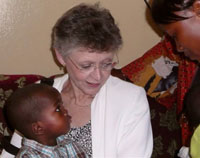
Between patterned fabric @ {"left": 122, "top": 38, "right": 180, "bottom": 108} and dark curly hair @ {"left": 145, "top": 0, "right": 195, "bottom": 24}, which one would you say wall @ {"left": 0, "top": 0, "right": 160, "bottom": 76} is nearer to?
patterned fabric @ {"left": 122, "top": 38, "right": 180, "bottom": 108}

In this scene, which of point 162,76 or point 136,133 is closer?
point 136,133

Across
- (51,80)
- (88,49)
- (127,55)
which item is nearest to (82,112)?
(51,80)

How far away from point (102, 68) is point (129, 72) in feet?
1.85

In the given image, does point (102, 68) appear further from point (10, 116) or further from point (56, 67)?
point (56, 67)

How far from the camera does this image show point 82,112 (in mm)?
2033

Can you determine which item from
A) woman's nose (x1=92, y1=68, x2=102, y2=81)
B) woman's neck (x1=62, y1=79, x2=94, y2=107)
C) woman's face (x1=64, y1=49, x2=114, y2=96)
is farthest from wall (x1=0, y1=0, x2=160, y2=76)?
woman's nose (x1=92, y1=68, x2=102, y2=81)

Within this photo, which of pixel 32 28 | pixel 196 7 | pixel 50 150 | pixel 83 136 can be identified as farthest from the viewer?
pixel 32 28

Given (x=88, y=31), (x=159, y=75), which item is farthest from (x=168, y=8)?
(x=159, y=75)

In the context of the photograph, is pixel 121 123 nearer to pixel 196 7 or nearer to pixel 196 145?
pixel 196 145

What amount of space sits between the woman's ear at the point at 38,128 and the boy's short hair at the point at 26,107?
18mm

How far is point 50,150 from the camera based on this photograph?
1.71 metres

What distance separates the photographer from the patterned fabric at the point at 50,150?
5.52ft

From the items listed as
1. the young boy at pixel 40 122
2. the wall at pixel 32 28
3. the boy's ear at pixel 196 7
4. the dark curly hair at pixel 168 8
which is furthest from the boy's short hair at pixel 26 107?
the wall at pixel 32 28

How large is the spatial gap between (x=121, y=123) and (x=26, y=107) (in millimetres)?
453
